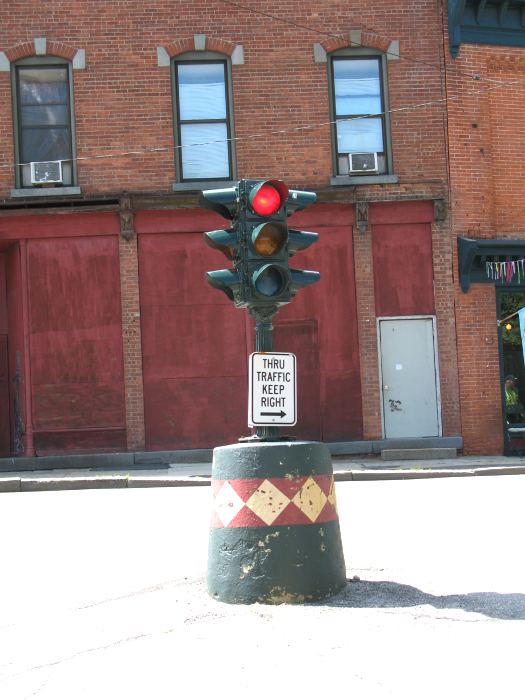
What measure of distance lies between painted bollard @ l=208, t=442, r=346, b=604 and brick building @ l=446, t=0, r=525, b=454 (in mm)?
12348

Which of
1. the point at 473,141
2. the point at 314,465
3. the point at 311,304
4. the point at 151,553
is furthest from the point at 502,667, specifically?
the point at 473,141

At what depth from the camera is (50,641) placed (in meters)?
5.41

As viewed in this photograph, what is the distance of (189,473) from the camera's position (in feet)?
49.8

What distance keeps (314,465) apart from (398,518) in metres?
4.44

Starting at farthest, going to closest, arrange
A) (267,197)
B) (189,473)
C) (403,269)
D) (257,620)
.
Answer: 1. (403,269)
2. (189,473)
3. (267,197)
4. (257,620)

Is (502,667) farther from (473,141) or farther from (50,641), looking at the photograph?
(473,141)

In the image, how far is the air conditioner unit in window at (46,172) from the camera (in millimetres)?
17391

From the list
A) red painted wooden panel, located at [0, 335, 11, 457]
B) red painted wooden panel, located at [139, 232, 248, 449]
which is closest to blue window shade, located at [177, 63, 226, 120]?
red painted wooden panel, located at [139, 232, 248, 449]

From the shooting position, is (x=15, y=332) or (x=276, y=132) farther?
(x=15, y=332)

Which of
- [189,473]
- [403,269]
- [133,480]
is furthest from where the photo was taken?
[403,269]

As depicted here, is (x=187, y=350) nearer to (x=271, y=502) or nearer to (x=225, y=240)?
(x=225, y=240)

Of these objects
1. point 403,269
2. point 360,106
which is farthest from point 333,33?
point 403,269

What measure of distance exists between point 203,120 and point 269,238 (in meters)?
12.4

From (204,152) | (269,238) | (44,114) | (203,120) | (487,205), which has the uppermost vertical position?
(44,114)
